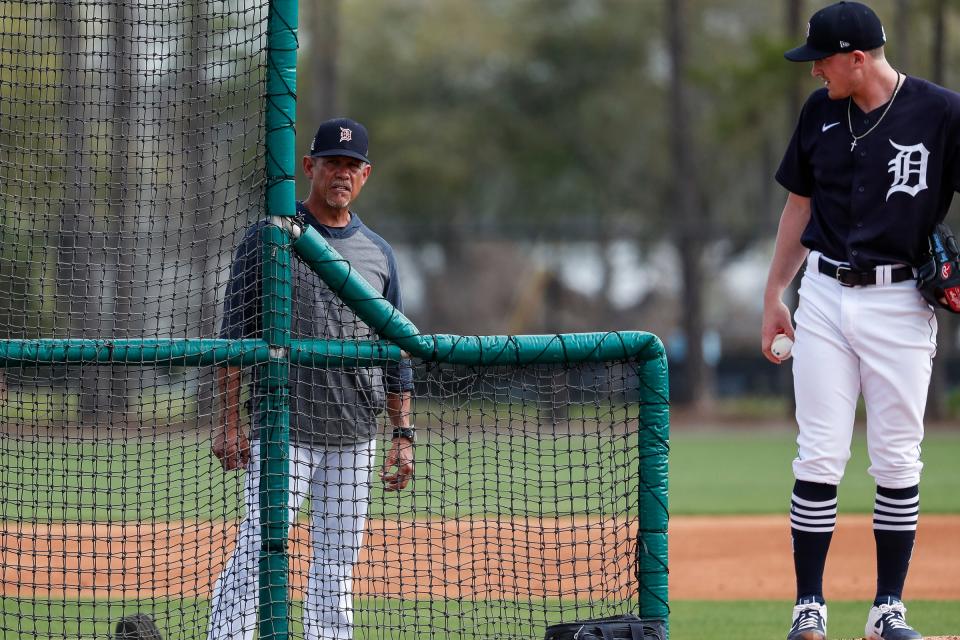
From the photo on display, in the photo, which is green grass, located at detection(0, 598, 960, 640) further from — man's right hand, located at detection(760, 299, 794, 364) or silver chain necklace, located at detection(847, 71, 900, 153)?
silver chain necklace, located at detection(847, 71, 900, 153)

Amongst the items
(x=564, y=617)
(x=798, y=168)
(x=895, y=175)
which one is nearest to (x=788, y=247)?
(x=798, y=168)

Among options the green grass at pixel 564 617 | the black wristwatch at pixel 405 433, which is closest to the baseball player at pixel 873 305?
the green grass at pixel 564 617

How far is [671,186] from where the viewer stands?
4272 cm

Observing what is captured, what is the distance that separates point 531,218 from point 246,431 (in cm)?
4127

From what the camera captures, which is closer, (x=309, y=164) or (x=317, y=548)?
(x=317, y=548)

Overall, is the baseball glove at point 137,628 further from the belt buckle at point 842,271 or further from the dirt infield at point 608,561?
the belt buckle at point 842,271

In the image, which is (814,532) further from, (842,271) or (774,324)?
(842,271)

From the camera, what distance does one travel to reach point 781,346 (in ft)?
15.1

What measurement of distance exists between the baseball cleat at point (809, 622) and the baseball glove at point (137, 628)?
2345 millimetres

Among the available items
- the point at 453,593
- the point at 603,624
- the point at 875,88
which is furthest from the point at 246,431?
the point at 875,88

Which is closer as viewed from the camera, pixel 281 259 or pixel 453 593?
pixel 281 259

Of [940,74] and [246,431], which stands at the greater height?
[940,74]

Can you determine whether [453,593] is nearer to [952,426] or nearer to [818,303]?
[818,303]

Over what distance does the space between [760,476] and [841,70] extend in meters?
10.5
